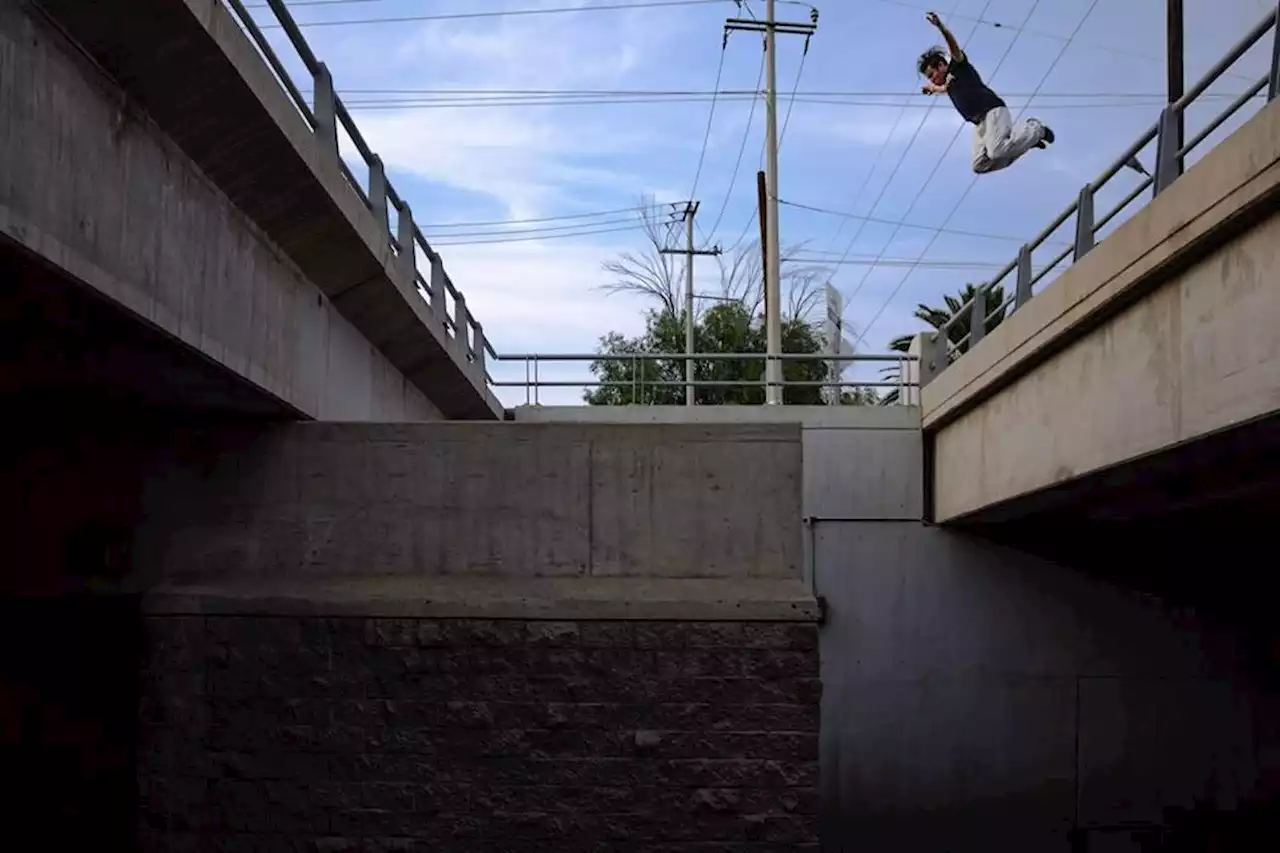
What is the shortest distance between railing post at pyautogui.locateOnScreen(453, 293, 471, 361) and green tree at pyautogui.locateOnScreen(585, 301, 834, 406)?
17343 mm

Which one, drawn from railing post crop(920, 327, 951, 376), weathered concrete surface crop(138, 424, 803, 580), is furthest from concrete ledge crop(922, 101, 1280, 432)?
railing post crop(920, 327, 951, 376)

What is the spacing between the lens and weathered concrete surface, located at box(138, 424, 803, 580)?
29.2ft

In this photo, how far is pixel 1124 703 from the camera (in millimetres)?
17266

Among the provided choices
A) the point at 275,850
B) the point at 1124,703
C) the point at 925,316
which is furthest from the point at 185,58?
the point at 925,316

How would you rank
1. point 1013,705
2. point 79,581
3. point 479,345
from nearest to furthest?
point 79,581, point 1013,705, point 479,345

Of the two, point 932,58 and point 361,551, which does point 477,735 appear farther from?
point 932,58

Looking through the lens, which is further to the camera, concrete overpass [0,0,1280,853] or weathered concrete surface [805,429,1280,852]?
weathered concrete surface [805,429,1280,852]

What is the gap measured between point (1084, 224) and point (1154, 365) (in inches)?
89.8

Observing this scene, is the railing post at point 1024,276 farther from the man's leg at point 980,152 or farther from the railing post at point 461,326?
the railing post at point 461,326

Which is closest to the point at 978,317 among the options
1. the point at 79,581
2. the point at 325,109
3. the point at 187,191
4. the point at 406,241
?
the point at 406,241

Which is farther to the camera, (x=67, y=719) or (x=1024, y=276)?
(x=1024, y=276)

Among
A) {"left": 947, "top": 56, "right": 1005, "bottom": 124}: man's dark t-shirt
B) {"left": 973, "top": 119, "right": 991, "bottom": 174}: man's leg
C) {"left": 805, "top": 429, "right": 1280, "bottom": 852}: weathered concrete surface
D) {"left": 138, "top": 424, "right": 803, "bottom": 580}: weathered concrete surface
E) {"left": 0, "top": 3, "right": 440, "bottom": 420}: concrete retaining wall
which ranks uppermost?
{"left": 947, "top": 56, "right": 1005, "bottom": 124}: man's dark t-shirt

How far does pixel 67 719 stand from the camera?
9.37 meters

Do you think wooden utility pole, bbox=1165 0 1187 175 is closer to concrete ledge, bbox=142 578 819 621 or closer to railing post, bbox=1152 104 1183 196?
railing post, bbox=1152 104 1183 196
